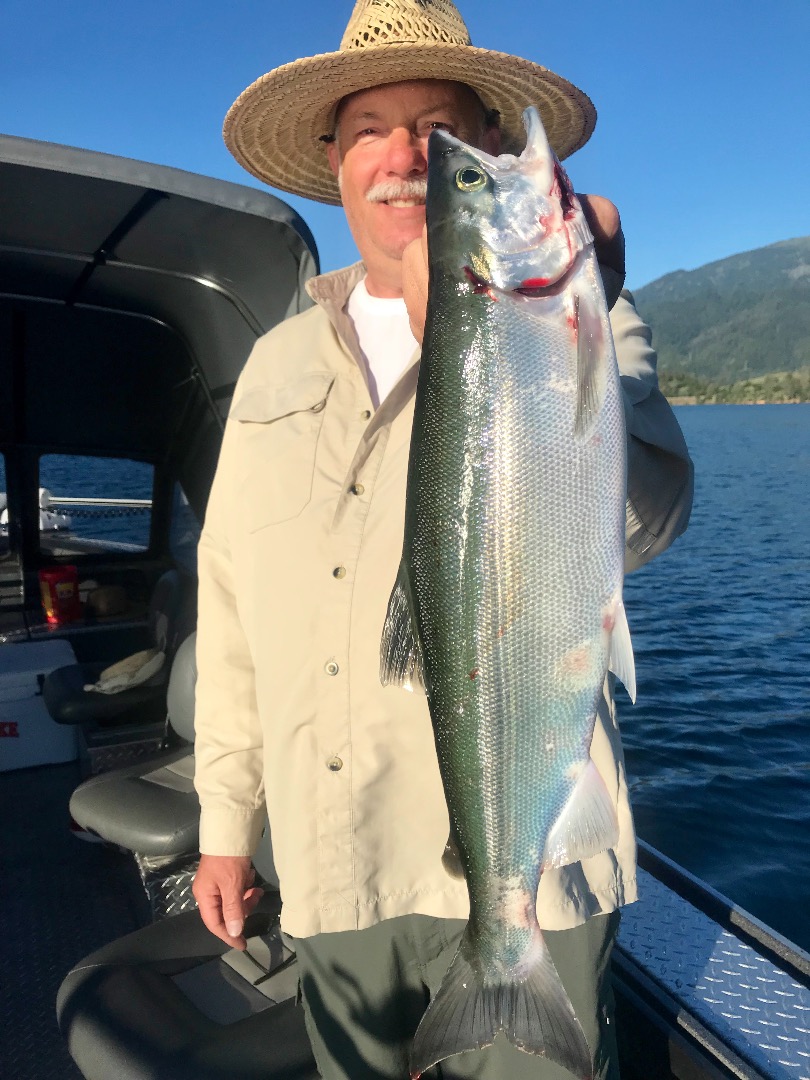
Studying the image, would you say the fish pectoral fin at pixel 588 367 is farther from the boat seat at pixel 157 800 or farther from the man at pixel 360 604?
the boat seat at pixel 157 800

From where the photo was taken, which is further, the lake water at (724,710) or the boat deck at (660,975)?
the lake water at (724,710)

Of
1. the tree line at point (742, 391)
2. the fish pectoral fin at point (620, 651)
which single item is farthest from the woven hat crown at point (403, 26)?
the tree line at point (742, 391)

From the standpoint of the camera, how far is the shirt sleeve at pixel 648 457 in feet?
5.70

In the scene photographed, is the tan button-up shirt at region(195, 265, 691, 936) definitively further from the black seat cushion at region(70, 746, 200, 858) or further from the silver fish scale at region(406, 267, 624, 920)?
the black seat cushion at region(70, 746, 200, 858)

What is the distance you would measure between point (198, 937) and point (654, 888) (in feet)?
6.00

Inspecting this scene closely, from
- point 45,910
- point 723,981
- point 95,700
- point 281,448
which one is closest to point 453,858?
point 281,448

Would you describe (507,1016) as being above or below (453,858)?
below

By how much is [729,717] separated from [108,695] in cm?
789

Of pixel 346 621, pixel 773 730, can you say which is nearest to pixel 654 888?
pixel 346 621

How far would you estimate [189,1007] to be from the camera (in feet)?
9.35

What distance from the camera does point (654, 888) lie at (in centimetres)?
321

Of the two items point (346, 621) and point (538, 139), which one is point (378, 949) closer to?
point (346, 621)

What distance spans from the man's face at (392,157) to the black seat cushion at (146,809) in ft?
9.00

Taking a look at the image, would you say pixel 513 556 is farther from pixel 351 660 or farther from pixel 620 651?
pixel 351 660
